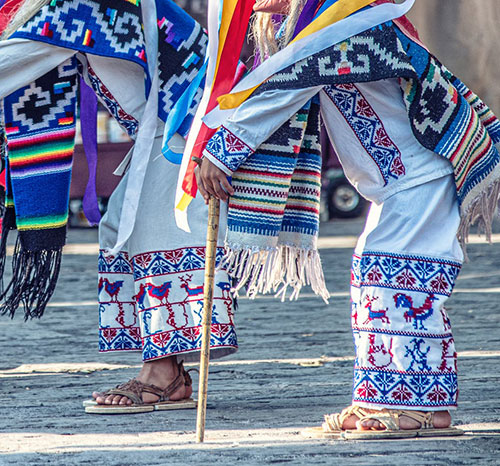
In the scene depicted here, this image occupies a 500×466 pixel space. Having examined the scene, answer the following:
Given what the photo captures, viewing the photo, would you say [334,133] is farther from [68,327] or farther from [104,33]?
[68,327]

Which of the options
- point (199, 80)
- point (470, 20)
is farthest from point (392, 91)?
point (470, 20)

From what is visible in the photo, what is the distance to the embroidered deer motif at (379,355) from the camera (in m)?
3.79

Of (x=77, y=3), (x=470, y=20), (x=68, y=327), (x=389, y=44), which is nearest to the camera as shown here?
(x=389, y=44)

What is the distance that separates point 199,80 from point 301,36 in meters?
0.72

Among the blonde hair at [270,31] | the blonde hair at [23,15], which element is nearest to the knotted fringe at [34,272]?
the blonde hair at [23,15]

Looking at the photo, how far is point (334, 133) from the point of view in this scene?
153 inches

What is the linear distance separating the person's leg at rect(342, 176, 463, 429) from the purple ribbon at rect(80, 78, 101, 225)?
137 cm

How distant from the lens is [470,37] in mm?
6082

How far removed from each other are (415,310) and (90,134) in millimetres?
1654

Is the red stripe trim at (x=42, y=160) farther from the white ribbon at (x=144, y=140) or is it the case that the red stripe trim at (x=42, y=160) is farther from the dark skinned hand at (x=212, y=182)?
the dark skinned hand at (x=212, y=182)

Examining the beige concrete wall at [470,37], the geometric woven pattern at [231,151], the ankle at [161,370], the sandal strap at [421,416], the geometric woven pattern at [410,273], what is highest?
the beige concrete wall at [470,37]

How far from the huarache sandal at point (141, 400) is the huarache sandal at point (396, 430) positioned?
876 mm

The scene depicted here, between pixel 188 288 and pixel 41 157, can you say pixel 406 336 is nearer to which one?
pixel 188 288

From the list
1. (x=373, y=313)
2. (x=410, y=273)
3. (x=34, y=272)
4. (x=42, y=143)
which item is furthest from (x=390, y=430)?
(x=42, y=143)
